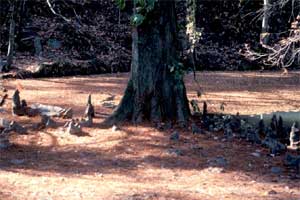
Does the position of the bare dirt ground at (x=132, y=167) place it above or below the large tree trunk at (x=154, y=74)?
below

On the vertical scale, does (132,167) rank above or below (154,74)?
below

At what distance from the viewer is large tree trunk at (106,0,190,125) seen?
28.0 feet

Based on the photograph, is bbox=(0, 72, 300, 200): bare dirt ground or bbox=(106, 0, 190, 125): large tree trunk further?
bbox=(106, 0, 190, 125): large tree trunk

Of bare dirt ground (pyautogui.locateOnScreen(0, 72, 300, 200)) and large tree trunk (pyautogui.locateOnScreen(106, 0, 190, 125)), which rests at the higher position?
large tree trunk (pyautogui.locateOnScreen(106, 0, 190, 125))

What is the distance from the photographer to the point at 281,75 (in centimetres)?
1725

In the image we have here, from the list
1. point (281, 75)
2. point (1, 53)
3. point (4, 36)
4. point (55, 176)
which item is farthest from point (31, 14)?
point (55, 176)

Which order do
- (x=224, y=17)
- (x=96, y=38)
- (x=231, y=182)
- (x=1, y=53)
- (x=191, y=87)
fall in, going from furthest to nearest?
(x=224, y=17) < (x=96, y=38) < (x=1, y=53) < (x=191, y=87) < (x=231, y=182)

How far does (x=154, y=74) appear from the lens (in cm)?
856

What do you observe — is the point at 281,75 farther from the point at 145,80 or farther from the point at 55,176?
the point at 55,176

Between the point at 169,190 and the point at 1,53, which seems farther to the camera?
the point at 1,53

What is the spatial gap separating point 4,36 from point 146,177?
41.2 feet

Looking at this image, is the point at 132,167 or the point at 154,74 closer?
the point at 132,167

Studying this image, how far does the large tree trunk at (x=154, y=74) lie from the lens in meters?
8.54

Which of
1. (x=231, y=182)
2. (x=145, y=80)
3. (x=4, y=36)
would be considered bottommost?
(x=231, y=182)
